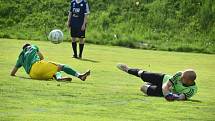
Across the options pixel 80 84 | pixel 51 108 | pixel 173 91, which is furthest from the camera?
pixel 80 84

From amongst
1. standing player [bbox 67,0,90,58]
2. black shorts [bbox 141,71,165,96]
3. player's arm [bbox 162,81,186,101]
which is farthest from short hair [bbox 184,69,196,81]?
standing player [bbox 67,0,90,58]

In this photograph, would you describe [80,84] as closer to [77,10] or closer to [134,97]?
[134,97]

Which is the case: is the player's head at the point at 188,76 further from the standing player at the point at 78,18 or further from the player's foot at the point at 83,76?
the standing player at the point at 78,18

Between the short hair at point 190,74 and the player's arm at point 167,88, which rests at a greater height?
the short hair at point 190,74

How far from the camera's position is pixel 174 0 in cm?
3594

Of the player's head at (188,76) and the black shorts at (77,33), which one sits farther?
the black shorts at (77,33)

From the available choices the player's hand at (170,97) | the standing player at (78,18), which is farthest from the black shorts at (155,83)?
the standing player at (78,18)

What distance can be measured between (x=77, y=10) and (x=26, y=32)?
1140 centimetres

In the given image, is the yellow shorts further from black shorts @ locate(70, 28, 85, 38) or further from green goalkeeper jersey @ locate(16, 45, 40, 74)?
black shorts @ locate(70, 28, 85, 38)

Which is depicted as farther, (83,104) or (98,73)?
(98,73)

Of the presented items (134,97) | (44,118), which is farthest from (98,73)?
(44,118)

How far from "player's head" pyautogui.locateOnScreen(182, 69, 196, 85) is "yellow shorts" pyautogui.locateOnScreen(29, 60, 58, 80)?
3.33 metres

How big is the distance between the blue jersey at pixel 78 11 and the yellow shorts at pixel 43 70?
816 cm

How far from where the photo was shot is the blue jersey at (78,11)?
2233 cm
